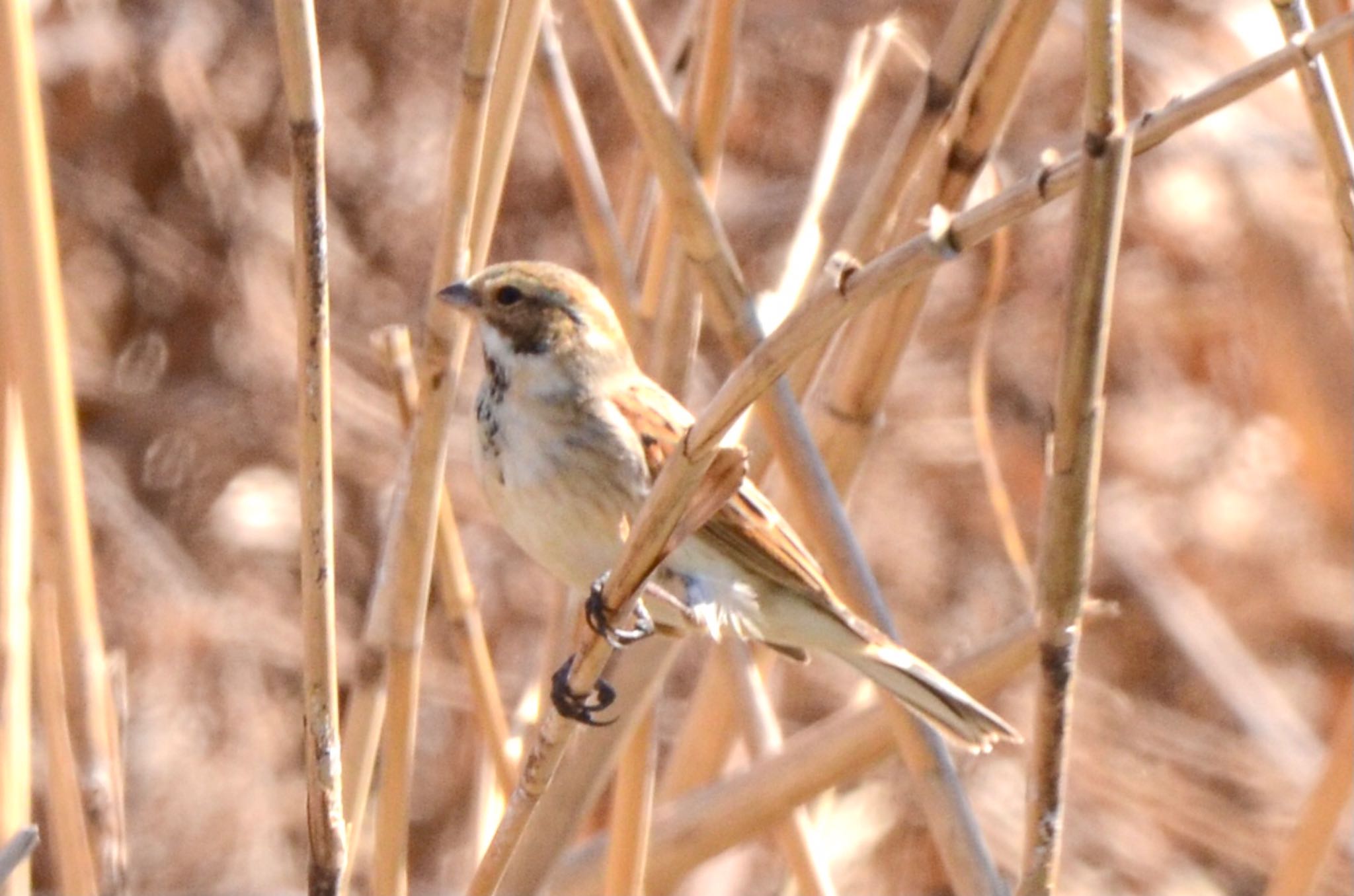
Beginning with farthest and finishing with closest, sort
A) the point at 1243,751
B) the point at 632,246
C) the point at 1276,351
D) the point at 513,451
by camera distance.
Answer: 1. the point at 1243,751
2. the point at 1276,351
3. the point at 632,246
4. the point at 513,451

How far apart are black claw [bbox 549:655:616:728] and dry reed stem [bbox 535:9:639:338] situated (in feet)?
1.76

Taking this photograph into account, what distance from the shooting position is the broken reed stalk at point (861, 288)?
1202mm

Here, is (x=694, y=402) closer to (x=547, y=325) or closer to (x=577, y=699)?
(x=547, y=325)

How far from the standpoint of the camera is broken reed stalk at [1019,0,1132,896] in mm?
1232

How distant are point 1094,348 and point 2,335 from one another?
1.46 meters

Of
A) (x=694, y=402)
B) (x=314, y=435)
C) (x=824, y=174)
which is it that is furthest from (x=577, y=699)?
(x=694, y=402)

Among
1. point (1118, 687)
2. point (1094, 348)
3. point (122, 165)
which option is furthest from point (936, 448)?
point (1094, 348)

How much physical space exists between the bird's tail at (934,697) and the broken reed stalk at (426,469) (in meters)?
0.56

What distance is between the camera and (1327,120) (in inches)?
63.4

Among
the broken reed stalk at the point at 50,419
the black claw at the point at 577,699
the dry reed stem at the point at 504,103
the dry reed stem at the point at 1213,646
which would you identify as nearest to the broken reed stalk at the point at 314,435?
the black claw at the point at 577,699

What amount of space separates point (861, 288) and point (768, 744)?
1244mm

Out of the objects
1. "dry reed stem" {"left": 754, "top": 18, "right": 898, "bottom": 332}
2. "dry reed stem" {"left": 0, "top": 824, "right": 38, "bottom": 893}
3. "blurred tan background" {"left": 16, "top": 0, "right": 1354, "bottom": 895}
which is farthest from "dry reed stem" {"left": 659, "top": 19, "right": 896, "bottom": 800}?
"blurred tan background" {"left": 16, "top": 0, "right": 1354, "bottom": 895}

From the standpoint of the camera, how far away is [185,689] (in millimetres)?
4707

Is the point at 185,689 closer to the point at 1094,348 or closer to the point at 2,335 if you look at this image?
the point at 2,335
